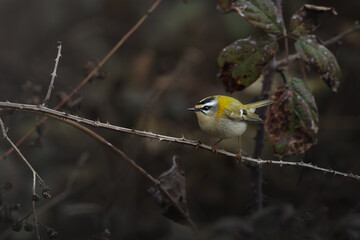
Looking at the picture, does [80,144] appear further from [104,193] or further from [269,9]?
[269,9]

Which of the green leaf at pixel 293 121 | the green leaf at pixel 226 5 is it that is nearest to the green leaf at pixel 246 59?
the green leaf at pixel 293 121

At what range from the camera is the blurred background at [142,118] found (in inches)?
132

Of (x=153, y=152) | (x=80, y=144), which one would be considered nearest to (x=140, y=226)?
(x=153, y=152)

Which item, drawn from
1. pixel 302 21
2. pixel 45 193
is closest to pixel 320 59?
pixel 302 21

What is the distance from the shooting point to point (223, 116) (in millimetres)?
3000

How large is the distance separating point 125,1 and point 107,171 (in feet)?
9.33

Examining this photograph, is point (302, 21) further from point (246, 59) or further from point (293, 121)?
point (293, 121)

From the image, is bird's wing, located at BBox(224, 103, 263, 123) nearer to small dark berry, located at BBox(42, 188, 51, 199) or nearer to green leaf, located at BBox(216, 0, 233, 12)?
green leaf, located at BBox(216, 0, 233, 12)

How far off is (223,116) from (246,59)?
0.80m

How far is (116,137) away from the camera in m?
4.30

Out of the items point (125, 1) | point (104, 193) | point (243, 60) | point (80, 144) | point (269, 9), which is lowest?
point (104, 193)

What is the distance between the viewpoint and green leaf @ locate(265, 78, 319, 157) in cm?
223

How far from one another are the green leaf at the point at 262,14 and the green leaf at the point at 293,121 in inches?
13.4

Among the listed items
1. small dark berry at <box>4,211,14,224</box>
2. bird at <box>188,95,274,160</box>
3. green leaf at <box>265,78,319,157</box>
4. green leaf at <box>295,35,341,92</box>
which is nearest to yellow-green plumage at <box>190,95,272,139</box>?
bird at <box>188,95,274,160</box>
